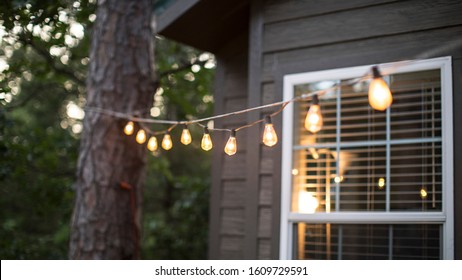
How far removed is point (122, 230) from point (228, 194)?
34.2 inches

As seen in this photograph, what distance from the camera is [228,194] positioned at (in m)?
4.58

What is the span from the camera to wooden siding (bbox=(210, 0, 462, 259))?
3264 mm

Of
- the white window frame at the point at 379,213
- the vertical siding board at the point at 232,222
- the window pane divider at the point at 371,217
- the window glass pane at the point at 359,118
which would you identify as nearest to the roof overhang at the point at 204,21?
the white window frame at the point at 379,213

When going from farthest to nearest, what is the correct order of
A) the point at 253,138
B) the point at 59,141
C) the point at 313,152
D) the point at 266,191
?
the point at 59,141, the point at 253,138, the point at 266,191, the point at 313,152

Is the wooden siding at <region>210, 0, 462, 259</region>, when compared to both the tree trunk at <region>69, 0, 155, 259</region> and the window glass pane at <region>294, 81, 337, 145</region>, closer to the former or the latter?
the window glass pane at <region>294, 81, 337, 145</region>

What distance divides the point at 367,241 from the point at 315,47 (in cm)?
121

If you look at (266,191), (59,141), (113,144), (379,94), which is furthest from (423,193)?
(59,141)

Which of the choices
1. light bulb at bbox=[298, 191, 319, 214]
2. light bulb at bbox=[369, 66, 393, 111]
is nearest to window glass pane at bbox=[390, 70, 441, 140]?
light bulb at bbox=[298, 191, 319, 214]

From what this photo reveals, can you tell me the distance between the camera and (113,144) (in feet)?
15.2

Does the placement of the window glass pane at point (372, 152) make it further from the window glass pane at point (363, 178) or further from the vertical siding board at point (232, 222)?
the vertical siding board at point (232, 222)

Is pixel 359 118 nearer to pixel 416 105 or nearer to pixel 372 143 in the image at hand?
pixel 372 143

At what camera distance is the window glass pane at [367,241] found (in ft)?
10.6

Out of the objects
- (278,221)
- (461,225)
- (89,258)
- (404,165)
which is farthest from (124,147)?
(461,225)

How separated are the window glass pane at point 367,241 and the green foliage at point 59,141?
227 cm
